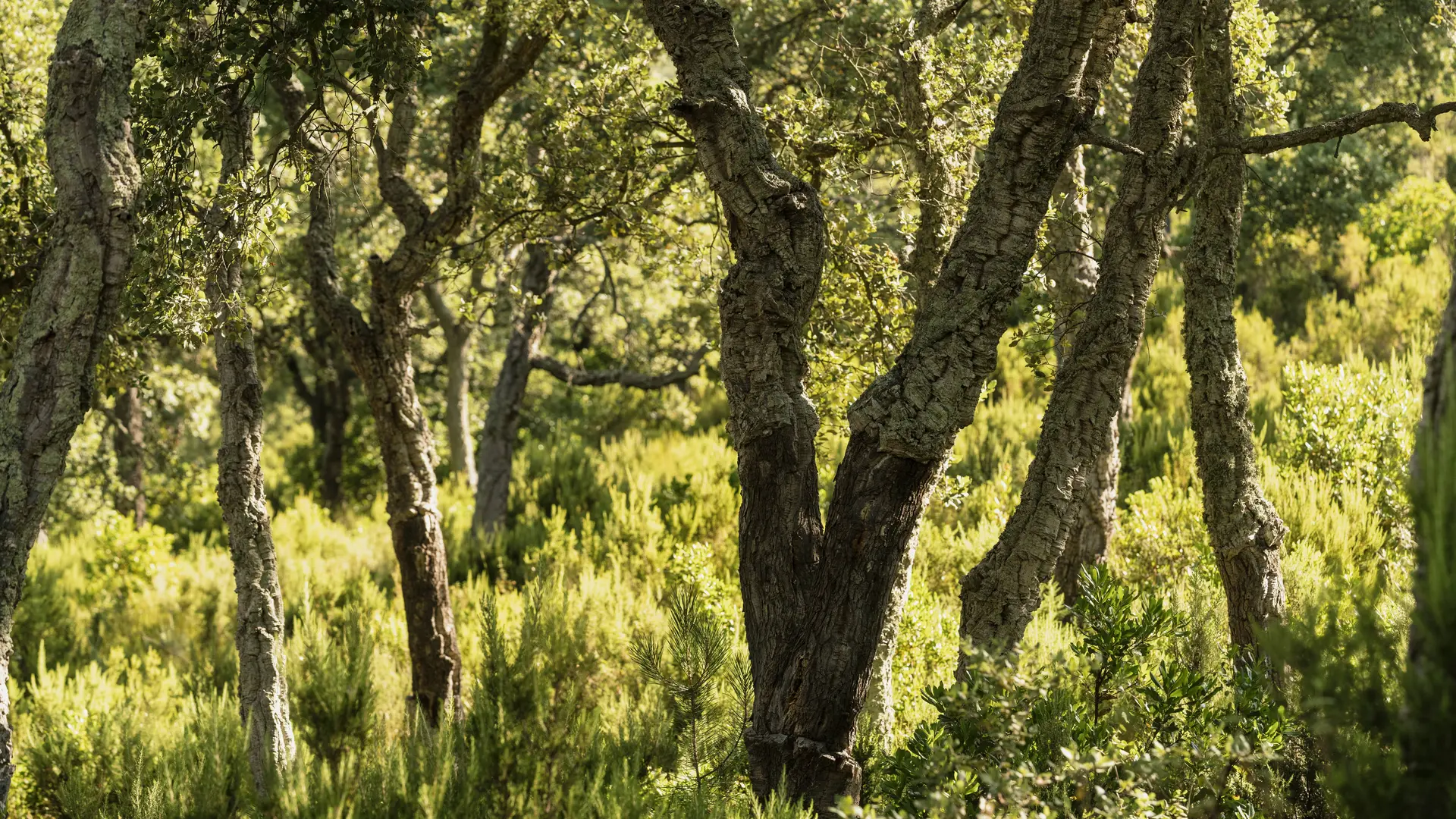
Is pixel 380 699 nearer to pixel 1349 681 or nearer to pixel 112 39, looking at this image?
pixel 112 39

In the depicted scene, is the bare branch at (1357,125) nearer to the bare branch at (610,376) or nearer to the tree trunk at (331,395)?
the bare branch at (610,376)

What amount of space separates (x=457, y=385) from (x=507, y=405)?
2.27ft

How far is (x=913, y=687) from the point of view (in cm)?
589

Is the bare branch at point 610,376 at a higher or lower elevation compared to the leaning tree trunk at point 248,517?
higher

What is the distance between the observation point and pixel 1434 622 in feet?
6.73

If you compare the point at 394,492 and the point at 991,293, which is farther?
the point at 394,492

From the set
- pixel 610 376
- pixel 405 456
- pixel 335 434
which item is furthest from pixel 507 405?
pixel 335 434

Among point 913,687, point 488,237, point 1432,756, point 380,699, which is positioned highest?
point 488,237

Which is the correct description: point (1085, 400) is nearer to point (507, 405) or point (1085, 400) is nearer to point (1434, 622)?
point (1434, 622)

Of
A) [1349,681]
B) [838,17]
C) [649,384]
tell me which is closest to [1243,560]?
[1349,681]

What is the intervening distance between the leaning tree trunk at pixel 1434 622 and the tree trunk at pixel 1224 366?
249 centimetres

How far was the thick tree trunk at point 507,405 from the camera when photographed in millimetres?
10445

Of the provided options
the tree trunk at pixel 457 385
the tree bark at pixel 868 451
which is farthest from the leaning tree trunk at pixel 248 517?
the tree trunk at pixel 457 385

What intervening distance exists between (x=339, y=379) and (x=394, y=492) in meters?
9.78
